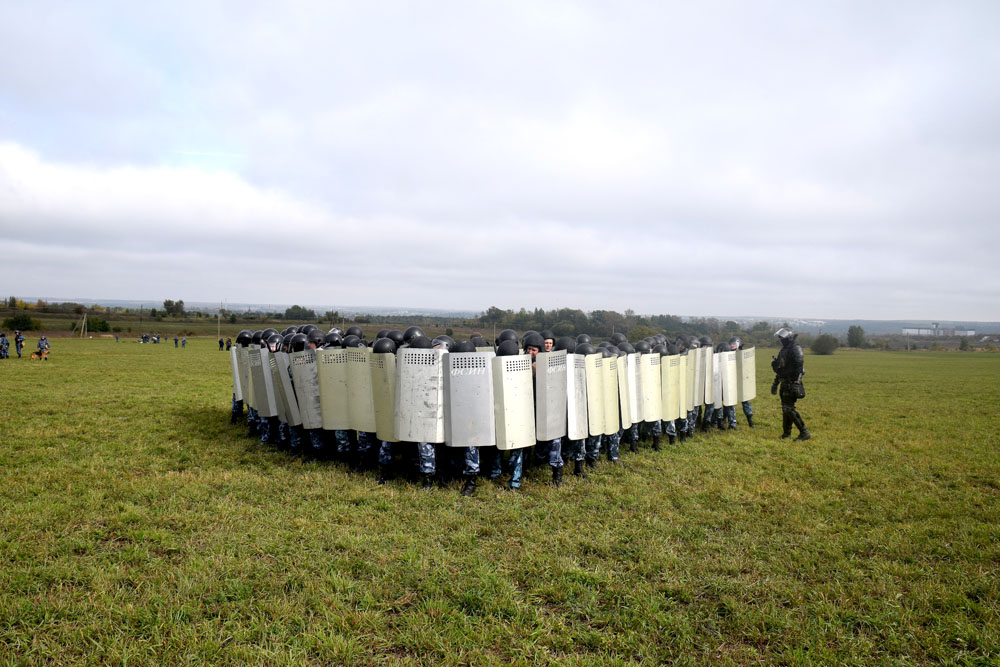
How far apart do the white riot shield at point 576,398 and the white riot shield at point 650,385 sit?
7.18ft

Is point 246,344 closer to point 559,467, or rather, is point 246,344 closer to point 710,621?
point 559,467

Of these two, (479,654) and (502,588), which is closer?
(479,654)

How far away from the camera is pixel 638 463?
891 centimetres

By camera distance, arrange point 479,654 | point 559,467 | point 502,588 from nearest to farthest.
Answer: point 479,654 → point 502,588 → point 559,467

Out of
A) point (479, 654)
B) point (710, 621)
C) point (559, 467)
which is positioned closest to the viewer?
point (479, 654)

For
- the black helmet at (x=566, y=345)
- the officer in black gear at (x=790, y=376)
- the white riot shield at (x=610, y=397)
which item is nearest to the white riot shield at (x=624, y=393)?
the white riot shield at (x=610, y=397)

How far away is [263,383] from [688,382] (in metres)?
8.51

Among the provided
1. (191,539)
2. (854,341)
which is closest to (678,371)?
(191,539)

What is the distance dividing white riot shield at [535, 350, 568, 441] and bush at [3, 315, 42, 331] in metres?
74.9

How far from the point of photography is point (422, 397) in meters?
7.10

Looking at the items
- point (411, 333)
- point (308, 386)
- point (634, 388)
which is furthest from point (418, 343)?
point (634, 388)

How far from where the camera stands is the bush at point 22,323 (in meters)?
58.9

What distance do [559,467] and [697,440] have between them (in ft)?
15.7

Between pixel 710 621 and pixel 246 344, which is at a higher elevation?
pixel 246 344
